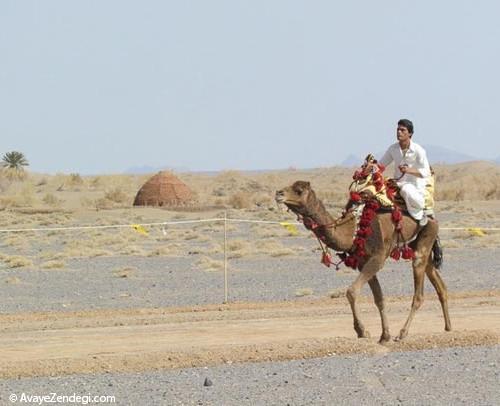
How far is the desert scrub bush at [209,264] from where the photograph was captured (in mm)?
31797

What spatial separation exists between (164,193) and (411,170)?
175 ft

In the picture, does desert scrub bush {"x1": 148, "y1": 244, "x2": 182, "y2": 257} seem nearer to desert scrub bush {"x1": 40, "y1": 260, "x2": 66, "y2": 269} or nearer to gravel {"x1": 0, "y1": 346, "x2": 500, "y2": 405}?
desert scrub bush {"x1": 40, "y1": 260, "x2": 66, "y2": 269}

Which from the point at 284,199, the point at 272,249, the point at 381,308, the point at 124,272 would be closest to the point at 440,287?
the point at 381,308

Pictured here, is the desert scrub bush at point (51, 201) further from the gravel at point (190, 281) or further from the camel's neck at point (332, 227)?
the camel's neck at point (332, 227)

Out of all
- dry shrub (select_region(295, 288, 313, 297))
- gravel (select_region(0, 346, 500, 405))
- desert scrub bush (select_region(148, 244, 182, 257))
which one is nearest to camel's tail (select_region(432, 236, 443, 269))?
gravel (select_region(0, 346, 500, 405))

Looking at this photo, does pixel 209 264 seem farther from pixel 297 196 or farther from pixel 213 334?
pixel 297 196

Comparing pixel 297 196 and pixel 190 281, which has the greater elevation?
pixel 297 196

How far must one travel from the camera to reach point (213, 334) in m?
15.6

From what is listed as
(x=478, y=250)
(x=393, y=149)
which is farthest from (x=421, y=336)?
(x=478, y=250)

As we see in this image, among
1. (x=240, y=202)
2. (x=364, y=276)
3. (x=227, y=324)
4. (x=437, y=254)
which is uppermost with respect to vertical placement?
(x=437, y=254)

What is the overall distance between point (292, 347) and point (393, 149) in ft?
9.62

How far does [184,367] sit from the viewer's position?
12109 mm

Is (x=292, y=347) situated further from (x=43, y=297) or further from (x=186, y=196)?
(x=186, y=196)

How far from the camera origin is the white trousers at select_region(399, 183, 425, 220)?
1355 cm
